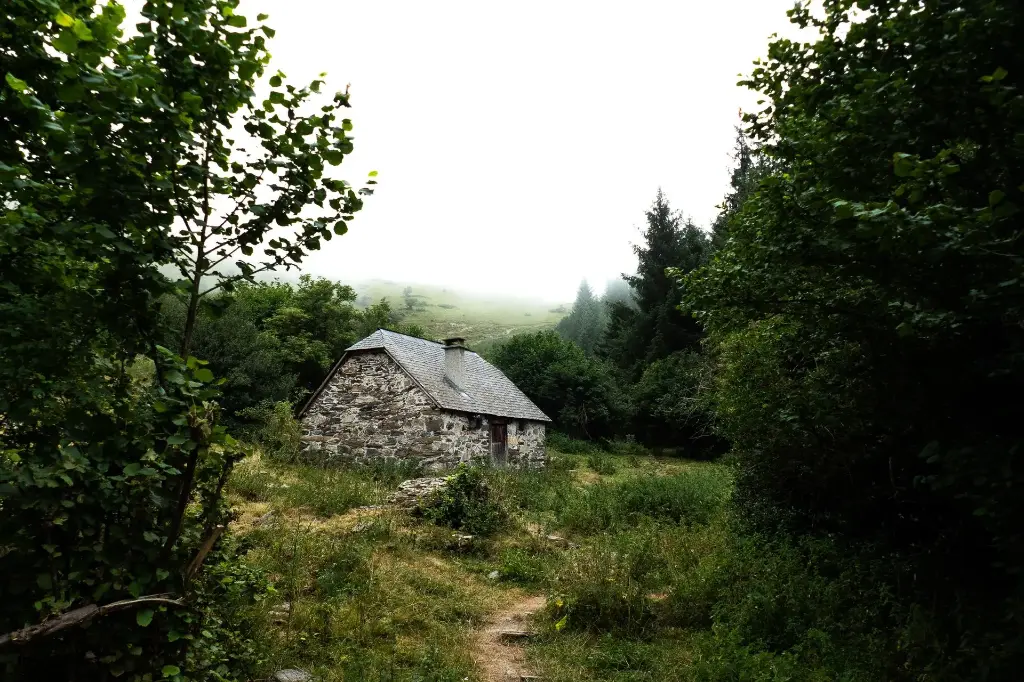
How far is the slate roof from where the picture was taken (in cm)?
1867

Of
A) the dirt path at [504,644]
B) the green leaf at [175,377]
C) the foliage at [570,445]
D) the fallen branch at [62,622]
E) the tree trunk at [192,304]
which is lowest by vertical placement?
the dirt path at [504,644]

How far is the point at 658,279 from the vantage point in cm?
3331

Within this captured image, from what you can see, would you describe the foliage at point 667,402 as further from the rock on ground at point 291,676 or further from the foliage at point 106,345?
the foliage at point 106,345

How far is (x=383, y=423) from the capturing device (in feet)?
60.7

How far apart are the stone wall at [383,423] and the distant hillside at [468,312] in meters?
37.5

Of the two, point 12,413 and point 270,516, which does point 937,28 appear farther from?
point 270,516

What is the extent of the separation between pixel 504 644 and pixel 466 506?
16.2ft

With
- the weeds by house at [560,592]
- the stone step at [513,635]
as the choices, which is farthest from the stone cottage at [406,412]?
the stone step at [513,635]

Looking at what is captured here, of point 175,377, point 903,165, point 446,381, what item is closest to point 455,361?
point 446,381

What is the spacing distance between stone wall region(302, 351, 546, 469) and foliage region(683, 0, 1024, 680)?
41.2 ft

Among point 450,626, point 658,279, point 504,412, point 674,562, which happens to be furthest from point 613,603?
point 658,279

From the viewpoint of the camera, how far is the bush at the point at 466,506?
11.3m

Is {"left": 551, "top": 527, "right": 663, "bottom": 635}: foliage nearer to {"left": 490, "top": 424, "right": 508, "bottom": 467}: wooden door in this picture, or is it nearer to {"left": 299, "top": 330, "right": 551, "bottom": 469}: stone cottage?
{"left": 299, "top": 330, "right": 551, "bottom": 469}: stone cottage

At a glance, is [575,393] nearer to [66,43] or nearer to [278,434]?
[278,434]
